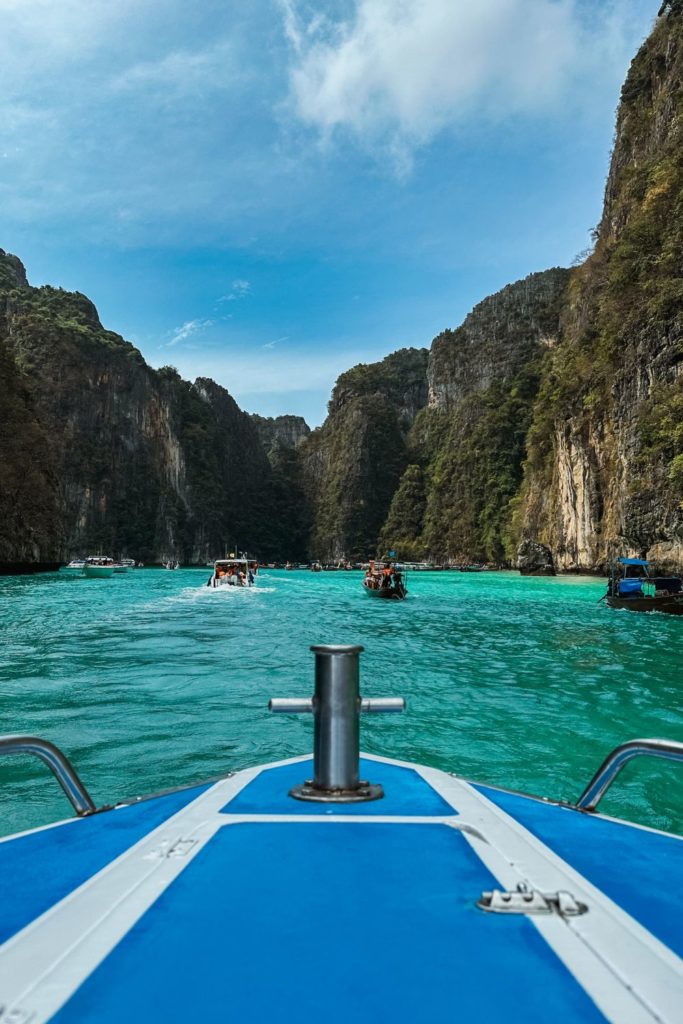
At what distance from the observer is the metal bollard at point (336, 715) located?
2473 mm

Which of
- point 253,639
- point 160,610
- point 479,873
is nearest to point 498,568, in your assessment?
point 160,610

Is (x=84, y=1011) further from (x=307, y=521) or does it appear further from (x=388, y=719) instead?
(x=307, y=521)

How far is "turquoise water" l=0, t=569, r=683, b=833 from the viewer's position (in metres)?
5.85

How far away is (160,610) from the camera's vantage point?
24.1 meters

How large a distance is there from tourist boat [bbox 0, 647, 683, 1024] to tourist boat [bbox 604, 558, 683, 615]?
76.3 ft

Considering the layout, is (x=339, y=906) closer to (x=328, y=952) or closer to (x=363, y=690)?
(x=328, y=952)

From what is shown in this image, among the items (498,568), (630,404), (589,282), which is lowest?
(498,568)

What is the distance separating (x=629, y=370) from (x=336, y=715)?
42786mm

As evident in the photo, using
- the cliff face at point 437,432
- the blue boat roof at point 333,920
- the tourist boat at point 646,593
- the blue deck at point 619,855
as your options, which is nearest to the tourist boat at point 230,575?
the cliff face at point 437,432

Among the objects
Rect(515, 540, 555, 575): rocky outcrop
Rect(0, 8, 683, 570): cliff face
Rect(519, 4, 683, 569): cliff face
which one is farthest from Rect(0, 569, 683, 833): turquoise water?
Rect(515, 540, 555, 575): rocky outcrop

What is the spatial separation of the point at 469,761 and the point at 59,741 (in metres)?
4.36

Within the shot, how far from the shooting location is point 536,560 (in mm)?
61375

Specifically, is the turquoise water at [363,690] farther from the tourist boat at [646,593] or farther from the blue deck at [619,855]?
the tourist boat at [646,593]

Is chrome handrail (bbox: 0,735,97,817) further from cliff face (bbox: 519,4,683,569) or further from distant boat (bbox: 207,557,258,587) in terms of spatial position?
distant boat (bbox: 207,557,258,587)
